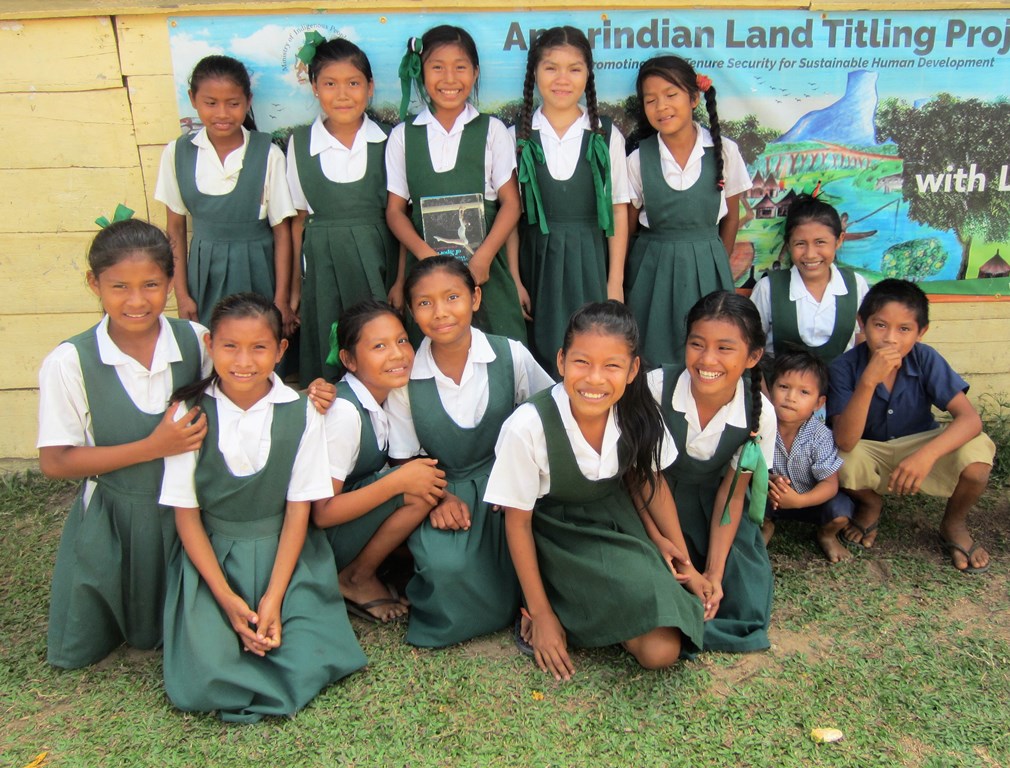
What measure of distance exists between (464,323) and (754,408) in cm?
95

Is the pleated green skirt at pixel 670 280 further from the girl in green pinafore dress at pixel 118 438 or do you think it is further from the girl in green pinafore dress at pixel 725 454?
the girl in green pinafore dress at pixel 118 438

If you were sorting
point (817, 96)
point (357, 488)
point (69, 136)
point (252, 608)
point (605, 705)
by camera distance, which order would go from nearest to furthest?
point (605, 705)
point (252, 608)
point (357, 488)
point (69, 136)
point (817, 96)

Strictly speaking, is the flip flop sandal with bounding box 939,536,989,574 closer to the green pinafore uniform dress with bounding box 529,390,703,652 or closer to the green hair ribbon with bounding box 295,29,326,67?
the green pinafore uniform dress with bounding box 529,390,703,652

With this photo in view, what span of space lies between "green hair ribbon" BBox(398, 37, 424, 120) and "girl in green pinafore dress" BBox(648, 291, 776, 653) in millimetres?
1432

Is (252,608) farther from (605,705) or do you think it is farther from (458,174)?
(458,174)

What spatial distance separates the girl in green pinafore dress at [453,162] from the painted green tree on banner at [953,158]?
1.62 meters

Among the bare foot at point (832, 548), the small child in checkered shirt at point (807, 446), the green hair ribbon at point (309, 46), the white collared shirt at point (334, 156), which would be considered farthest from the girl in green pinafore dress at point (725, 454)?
the green hair ribbon at point (309, 46)

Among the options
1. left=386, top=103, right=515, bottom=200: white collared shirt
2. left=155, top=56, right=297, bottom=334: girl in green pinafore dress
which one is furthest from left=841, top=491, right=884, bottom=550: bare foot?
left=155, top=56, right=297, bottom=334: girl in green pinafore dress

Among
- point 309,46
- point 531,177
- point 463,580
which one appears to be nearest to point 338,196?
point 309,46

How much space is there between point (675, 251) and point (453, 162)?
0.91m

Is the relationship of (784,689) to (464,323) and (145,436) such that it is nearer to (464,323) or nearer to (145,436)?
(464,323)

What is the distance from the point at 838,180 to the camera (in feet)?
12.1

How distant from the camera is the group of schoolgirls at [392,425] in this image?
2.49 meters

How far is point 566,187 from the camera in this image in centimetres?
334
